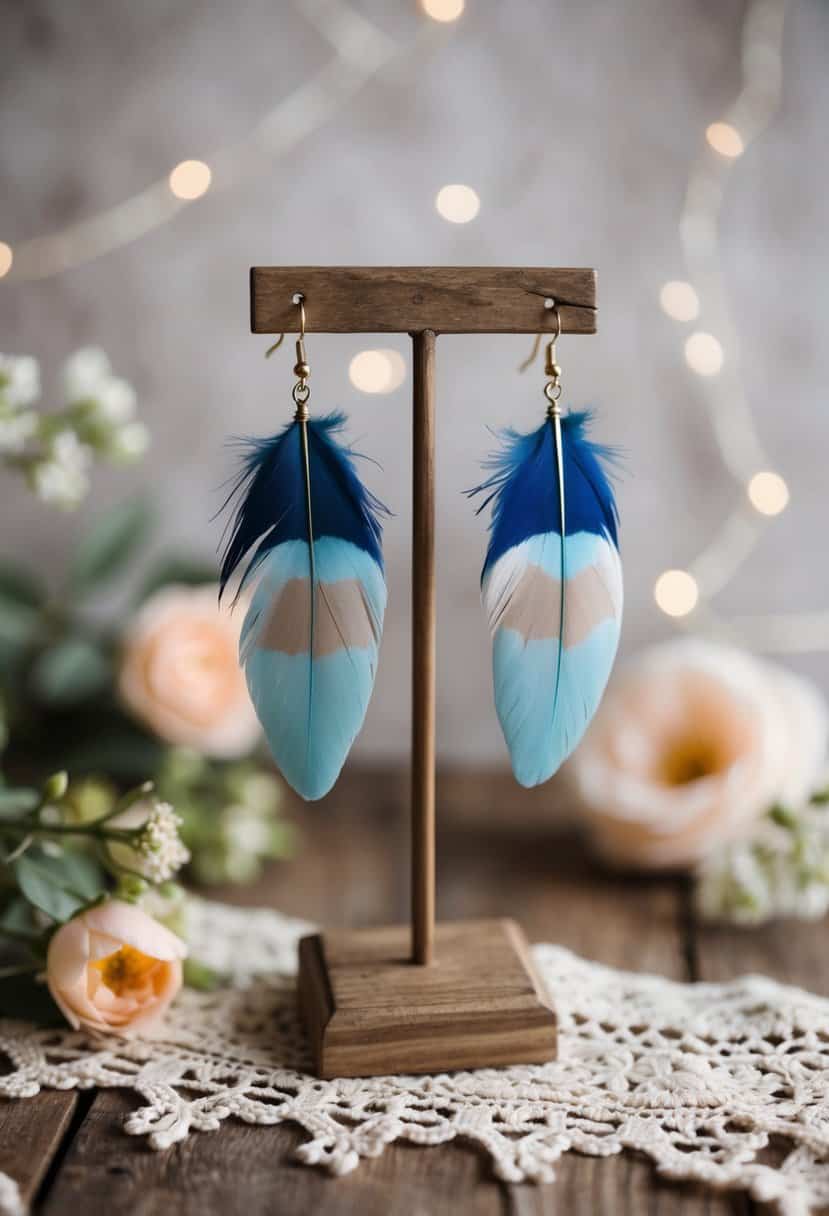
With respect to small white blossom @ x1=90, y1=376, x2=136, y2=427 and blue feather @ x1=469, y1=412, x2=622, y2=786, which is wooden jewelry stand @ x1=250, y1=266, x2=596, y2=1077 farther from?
small white blossom @ x1=90, y1=376, x2=136, y2=427

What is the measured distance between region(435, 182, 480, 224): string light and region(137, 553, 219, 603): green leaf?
42 cm

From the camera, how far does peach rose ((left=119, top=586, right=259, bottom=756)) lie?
111 centimetres

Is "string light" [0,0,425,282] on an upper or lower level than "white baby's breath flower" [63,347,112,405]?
upper

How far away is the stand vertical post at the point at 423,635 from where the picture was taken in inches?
29.8

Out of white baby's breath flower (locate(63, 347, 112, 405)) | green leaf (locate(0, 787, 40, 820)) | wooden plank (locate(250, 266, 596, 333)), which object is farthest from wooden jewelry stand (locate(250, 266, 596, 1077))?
white baby's breath flower (locate(63, 347, 112, 405))

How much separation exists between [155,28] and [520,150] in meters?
0.36

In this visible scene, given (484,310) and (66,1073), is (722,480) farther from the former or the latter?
(66,1073)

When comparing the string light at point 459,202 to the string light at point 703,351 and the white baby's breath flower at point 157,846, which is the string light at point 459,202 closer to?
the string light at point 703,351

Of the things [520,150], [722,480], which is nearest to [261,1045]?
[722,480]

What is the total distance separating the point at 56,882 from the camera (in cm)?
84

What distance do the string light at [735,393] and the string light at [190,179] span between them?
18.2 inches

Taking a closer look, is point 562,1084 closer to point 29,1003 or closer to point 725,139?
point 29,1003

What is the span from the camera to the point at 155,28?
116cm

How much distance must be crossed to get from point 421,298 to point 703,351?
57cm
